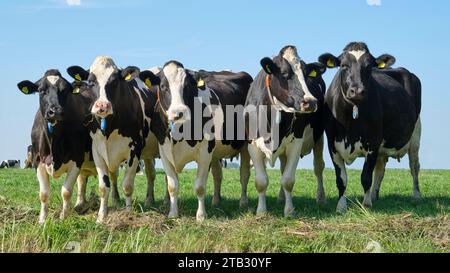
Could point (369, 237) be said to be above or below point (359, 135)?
below

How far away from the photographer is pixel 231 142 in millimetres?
12891

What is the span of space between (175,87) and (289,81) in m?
1.92

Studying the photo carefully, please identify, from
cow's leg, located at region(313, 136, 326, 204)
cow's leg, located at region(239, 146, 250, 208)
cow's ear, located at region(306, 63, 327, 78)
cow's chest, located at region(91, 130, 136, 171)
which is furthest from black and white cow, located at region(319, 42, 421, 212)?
cow's chest, located at region(91, 130, 136, 171)

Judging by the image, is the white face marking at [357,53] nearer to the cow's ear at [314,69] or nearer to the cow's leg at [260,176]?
the cow's ear at [314,69]

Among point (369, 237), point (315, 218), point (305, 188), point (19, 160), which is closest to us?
point (369, 237)

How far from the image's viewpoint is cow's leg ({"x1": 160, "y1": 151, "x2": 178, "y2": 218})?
38.9ft

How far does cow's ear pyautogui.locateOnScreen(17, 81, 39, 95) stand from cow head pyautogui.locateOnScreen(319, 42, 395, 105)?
514 cm

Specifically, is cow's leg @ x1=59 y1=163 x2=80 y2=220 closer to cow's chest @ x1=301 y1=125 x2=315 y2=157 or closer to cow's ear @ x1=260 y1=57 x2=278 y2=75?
cow's ear @ x1=260 y1=57 x2=278 y2=75

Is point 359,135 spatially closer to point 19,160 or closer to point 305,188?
point 305,188

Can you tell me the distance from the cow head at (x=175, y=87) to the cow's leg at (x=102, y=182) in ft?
5.02

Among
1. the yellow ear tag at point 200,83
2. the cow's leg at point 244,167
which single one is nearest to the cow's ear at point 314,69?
the yellow ear tag at point 200,83

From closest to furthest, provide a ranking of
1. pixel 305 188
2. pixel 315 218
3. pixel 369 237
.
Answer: pixel 369 237
pixel 315 218
pixel 305 188
